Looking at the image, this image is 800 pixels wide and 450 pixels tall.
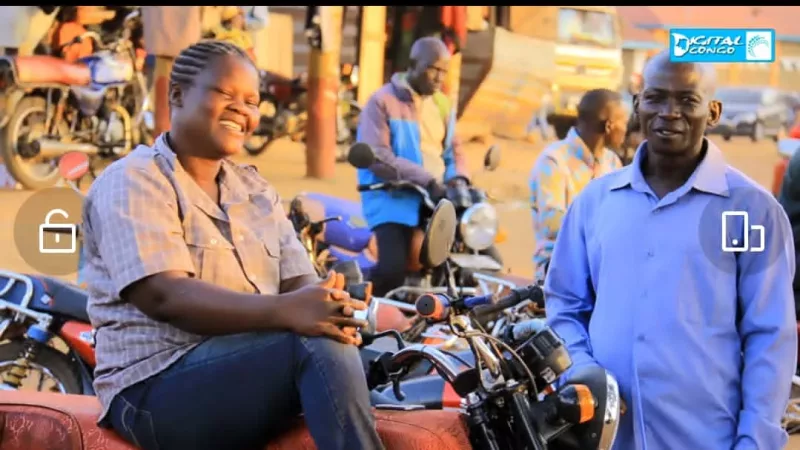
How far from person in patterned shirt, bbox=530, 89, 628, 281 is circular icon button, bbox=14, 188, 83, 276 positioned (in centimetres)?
180

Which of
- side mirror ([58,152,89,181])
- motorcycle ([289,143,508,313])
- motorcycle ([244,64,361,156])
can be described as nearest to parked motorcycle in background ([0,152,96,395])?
side mirror ([58,152,89,181])

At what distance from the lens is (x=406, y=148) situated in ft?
18.0

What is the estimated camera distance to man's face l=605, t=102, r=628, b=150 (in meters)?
4.89

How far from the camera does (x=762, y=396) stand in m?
2.41

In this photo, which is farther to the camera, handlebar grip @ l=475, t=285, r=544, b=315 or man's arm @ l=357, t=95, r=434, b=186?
man's arm @ l=357, t=95, r=434, b=186

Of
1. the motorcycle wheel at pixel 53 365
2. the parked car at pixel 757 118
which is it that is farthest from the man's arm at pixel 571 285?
the parked car at pixel 757 118

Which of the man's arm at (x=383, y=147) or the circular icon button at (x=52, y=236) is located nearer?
the circular icon button at (x=52, y=236)

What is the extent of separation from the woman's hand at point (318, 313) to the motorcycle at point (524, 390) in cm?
25

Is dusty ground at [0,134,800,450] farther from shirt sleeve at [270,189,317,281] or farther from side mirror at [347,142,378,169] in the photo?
shirt sleeve at [270,189,317,281]

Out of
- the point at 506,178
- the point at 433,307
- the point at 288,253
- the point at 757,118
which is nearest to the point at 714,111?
the point at 433,307

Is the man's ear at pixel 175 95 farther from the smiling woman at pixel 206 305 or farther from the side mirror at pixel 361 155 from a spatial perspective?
the side mirror at pixel 361 155

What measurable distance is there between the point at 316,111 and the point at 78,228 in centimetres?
702

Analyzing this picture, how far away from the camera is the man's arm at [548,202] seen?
479 cm

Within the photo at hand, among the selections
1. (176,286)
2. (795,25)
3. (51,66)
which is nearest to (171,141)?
(176,286)
